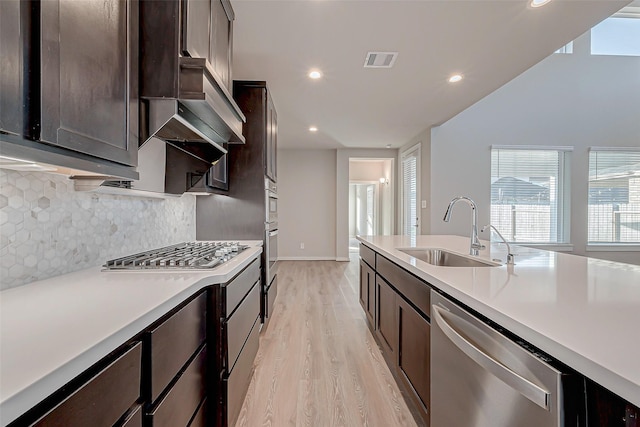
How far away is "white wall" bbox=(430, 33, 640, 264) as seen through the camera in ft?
17.2

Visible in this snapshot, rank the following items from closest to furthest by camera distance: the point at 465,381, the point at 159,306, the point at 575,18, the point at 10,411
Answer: the point at 10,411 → the point at 159,306 → the point at 465,381 → the point at 575,18

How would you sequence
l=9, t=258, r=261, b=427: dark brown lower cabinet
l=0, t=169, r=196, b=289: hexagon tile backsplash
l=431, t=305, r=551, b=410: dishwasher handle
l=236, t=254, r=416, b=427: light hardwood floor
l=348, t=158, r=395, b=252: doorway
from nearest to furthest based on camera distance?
1. l=9, t=258, r=261, b=427: dark brown lower cabinet
2. l=431, t=305, r=551, b=410: dishwasher handle
3. l=0, t=169, r=196, b=289: hexagon tile backsplash
4. l=236, t=254, r=416, b=427: light hardwood floor
5. l=348, t=158, r=395, b=252: doorway

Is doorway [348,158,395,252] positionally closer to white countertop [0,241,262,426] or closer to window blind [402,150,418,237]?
window blind [402,150,418,237]

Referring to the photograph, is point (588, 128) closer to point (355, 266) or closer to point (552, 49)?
point (552, 49)

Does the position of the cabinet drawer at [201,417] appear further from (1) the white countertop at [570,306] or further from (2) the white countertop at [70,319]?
(1) the white countertop at [570,306]

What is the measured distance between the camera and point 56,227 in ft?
3.92

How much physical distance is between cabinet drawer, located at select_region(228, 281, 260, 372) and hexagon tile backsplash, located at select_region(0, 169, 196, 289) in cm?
67

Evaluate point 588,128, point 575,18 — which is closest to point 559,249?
point 588,128

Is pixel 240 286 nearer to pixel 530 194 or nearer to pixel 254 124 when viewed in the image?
pixel 254 124

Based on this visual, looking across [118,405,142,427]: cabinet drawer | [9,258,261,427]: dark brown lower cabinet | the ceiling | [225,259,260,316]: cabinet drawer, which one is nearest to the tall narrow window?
the ceiling

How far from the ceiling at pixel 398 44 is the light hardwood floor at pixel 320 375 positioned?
249 cm

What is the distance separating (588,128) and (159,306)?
7.00m

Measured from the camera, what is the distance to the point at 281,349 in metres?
2.53

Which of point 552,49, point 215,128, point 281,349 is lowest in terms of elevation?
point 281,349
